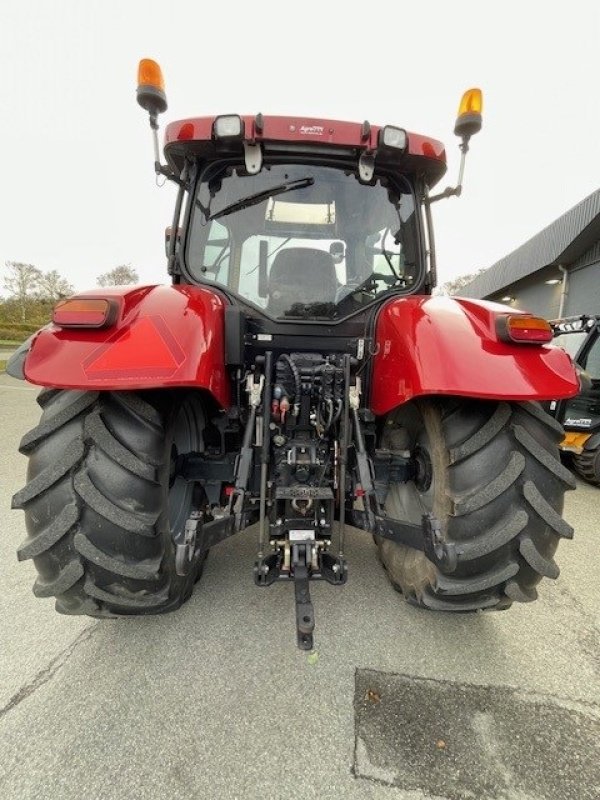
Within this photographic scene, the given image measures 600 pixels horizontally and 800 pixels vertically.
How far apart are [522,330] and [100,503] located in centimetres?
164

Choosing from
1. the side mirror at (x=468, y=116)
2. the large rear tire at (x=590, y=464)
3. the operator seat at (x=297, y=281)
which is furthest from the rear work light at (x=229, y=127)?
the large rear tire at (x=590, y=464)

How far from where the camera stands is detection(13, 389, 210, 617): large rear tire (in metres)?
1.47

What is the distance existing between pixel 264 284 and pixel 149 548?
139 centimetres

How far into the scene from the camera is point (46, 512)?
1.49 meters

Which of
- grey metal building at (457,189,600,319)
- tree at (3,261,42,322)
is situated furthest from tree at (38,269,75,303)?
grey metal building at (457,189,600,319)

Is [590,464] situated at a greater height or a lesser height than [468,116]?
lesser

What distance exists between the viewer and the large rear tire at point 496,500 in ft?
5.10

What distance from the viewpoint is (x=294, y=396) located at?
1.96 meters

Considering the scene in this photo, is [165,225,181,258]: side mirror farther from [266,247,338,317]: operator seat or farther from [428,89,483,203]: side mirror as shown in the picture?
[428,89,483,203]: side mirror

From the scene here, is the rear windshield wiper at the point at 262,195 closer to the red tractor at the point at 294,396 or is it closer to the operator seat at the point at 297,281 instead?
the red tractor at the point at 294,396

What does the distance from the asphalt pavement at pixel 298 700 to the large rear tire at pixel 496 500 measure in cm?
41

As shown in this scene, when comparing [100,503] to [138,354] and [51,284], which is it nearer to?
[138,354]

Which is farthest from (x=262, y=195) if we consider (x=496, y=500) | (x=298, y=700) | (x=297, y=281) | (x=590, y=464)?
(x=590, y=464)

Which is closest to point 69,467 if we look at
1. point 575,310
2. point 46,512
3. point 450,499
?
point 46,512
